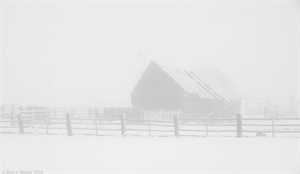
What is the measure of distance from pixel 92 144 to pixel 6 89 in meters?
94.4

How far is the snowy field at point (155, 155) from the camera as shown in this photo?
844 centimetres

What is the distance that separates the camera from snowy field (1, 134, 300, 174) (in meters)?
8.44

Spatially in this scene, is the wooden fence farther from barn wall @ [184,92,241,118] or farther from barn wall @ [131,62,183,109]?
barn wall @ [131,62,183,109]

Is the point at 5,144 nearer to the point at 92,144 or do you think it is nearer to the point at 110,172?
the point at 92,144

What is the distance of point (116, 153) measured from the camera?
34.2 ft

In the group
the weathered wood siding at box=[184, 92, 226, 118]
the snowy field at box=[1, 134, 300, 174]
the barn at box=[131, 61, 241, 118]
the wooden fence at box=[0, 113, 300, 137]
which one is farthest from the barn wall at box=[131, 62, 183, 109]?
the snowy field at box=[1, 134, 300, 174]

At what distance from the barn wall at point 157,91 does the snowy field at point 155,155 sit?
11.1m

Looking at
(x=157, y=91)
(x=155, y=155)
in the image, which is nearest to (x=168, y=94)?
(x=157, y=91)

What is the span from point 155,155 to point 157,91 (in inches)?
608

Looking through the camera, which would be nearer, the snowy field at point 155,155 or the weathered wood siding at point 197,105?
the snowy field at point 155,155

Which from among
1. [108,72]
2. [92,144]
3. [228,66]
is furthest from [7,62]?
[92,144]

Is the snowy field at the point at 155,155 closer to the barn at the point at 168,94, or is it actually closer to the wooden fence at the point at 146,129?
the wooden fence at the point at 146,129

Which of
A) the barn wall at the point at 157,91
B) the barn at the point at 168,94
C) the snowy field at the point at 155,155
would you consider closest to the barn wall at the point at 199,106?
the barn at the point at 168,94

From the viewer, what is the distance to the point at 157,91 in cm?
2519
